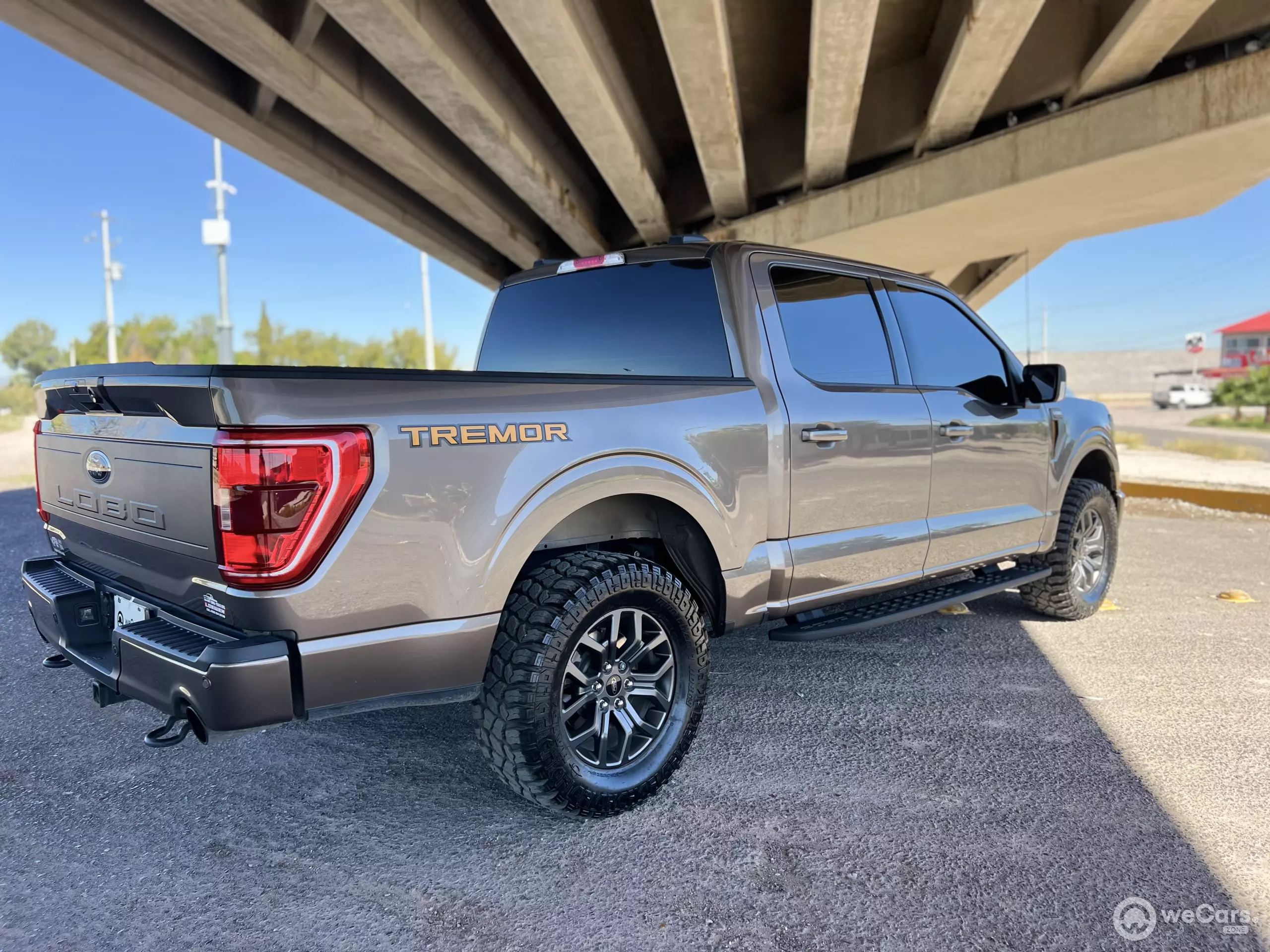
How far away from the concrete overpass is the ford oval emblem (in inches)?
262

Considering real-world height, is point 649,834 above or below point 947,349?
below

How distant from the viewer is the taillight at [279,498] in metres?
2.09

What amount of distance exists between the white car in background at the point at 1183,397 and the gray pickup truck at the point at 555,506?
52.5 meters

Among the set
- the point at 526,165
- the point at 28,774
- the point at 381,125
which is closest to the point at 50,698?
the point at 28,774

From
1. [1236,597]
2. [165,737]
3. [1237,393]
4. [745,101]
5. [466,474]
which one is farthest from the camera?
[1237,393]

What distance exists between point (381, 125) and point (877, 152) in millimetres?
7292

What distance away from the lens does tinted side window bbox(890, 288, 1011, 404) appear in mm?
4004

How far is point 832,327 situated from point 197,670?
2.72m

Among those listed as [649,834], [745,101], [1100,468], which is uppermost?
[745,101]

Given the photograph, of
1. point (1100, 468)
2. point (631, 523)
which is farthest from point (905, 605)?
point (1100, 468)

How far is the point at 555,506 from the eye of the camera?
8.50ft

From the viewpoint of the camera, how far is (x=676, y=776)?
3078 mm

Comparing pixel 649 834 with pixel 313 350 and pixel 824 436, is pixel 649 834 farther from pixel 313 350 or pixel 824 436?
pixel 313 350

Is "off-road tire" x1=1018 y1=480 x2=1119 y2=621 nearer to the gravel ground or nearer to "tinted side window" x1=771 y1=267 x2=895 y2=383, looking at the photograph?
"tinted side window" x1=771 y1=267 x2=895 y2=383
